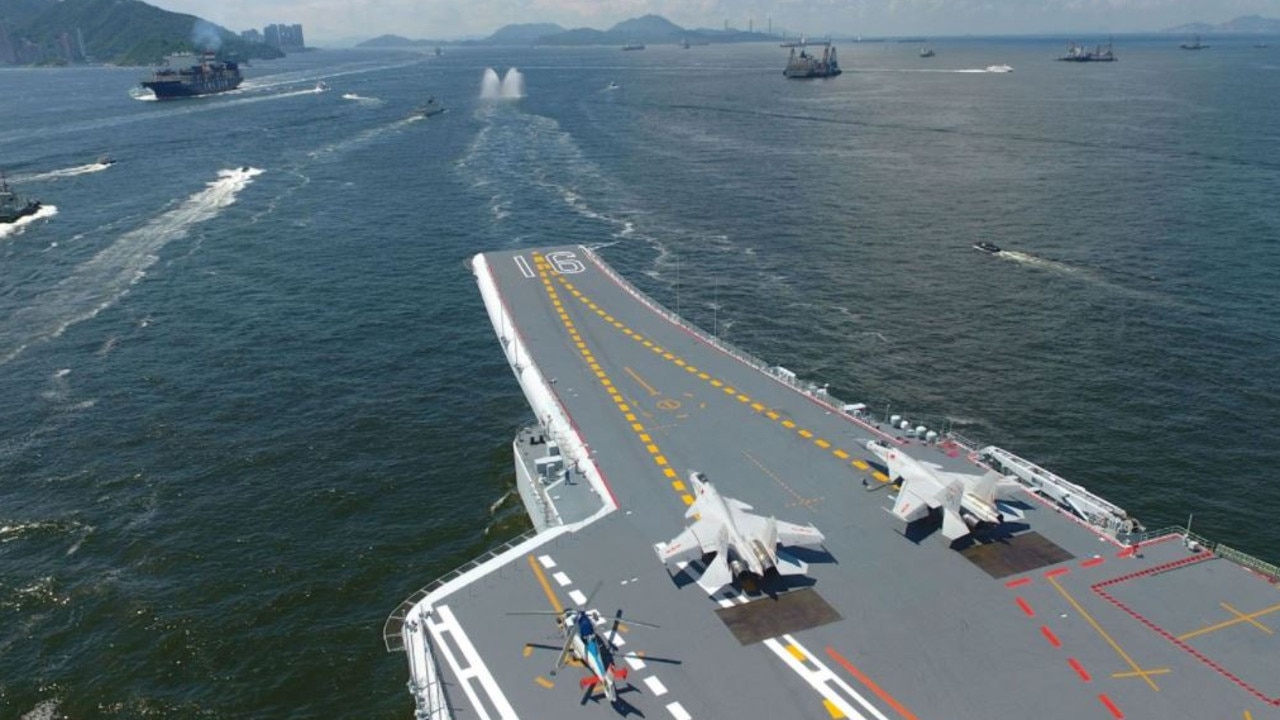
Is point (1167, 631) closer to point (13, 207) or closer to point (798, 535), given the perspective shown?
point (798, 535)

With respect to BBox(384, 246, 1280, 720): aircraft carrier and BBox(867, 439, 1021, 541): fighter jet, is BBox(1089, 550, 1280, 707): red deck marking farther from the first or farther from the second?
BBox(867, 439, 1021, 541): fighter jet

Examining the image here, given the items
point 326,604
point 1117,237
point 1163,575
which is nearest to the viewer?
point 1163,575

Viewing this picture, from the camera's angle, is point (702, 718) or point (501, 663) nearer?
point (702, 718)

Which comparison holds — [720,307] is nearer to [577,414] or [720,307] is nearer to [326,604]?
[577,414]

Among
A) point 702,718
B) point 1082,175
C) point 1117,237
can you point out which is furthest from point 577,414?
point 1082,175

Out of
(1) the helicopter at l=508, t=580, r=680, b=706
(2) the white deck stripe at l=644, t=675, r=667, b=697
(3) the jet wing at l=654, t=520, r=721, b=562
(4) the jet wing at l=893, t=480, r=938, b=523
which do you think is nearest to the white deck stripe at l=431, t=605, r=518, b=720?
(1) the helicopter at l=508, t=580, r=680, b=706

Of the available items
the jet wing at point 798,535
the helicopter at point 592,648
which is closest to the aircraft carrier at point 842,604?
the helicopter at point 592,648
